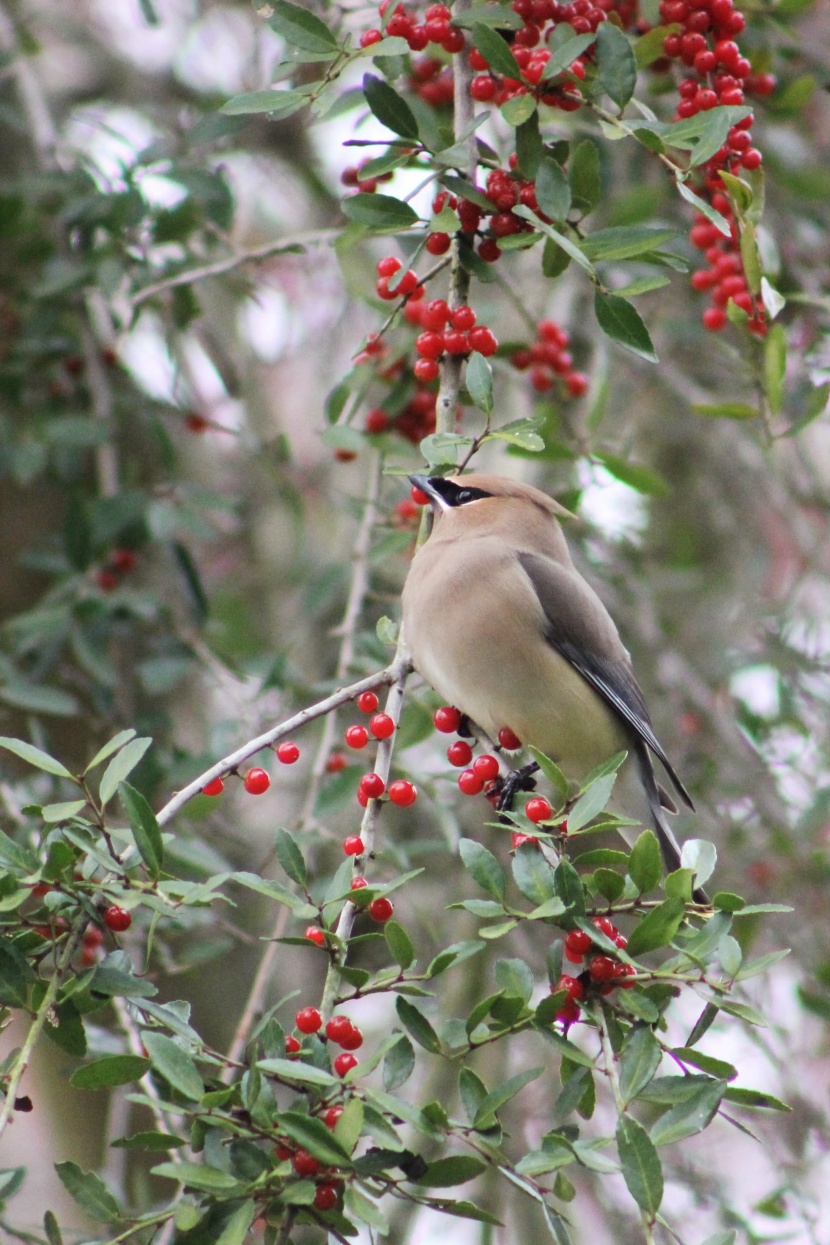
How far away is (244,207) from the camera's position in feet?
22.2

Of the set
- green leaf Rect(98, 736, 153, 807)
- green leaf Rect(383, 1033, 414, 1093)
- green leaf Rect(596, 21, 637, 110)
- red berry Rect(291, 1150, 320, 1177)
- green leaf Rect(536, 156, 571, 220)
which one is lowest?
green leaf Rect(383, 1033, 414, 1093)

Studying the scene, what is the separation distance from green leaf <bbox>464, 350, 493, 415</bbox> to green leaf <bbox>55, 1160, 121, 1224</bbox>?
1457 mm

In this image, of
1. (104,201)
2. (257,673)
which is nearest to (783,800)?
(257,673)

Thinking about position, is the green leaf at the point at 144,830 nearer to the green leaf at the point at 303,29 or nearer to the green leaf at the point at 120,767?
the green leaf at the point at 120,767

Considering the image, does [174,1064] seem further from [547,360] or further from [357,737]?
[547,360]

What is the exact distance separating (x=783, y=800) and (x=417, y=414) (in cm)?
181

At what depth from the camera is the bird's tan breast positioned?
3.41 m

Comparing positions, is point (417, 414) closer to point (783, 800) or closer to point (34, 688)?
point (34, 688)

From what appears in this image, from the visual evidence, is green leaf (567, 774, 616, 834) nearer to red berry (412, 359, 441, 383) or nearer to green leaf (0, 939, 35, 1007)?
green leaf (0, 939, 35, 1007)

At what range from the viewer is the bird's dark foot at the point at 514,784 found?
3.23 m

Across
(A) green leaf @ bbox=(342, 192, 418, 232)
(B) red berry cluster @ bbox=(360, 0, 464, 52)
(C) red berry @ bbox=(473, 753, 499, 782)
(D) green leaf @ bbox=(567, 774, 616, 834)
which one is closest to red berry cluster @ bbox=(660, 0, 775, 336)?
(B) red berry cluster @ bbox=(360, 0, 464, 52)

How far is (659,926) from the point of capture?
2.13 m

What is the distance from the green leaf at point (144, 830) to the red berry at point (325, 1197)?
0.51m

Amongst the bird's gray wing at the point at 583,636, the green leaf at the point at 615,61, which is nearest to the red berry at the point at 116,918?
the green leaf at the point at 615,61
